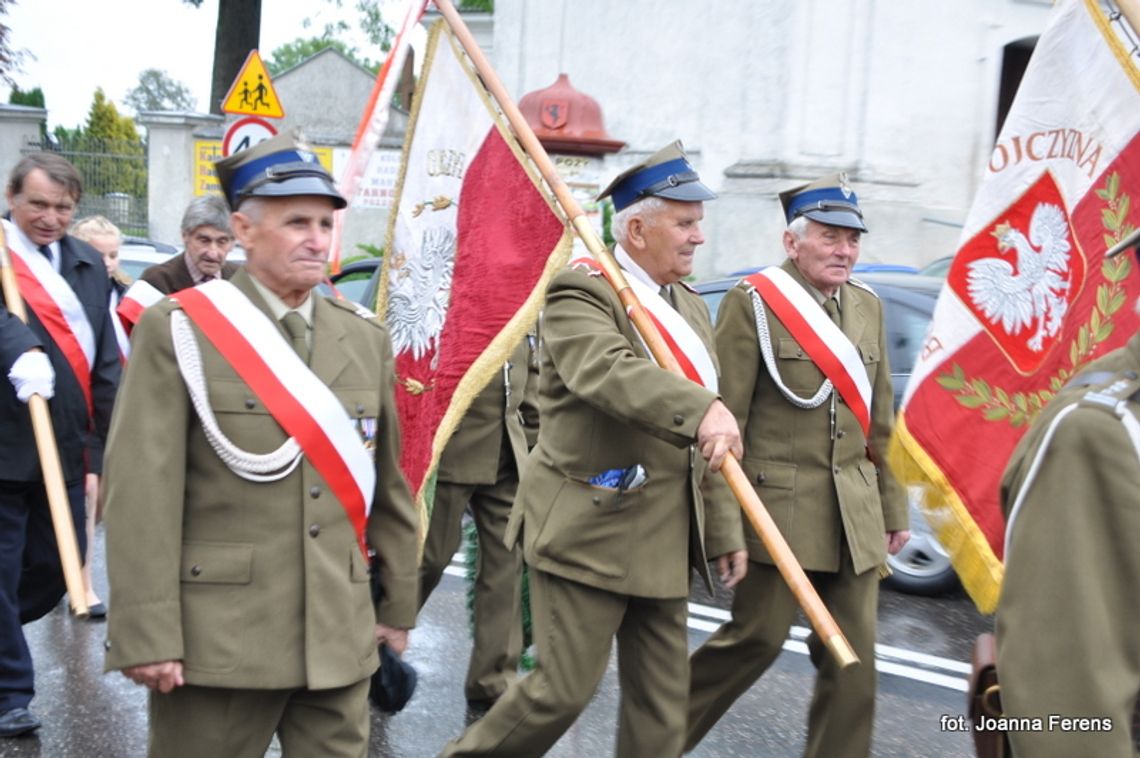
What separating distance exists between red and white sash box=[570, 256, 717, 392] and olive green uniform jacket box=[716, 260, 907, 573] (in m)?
0.43

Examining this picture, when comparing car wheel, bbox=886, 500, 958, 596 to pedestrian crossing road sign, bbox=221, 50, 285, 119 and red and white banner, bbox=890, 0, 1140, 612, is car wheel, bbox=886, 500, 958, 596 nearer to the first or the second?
red and white banner, bbox=890, 0, 1140, 612

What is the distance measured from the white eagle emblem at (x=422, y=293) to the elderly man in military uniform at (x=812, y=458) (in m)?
1.05

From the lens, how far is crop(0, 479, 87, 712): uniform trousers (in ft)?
15.5

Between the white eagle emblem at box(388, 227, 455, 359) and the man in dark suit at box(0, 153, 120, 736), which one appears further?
the white eagle emblem at box(388, 227, 455, 359)

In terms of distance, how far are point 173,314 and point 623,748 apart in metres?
1.80

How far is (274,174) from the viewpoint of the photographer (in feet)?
10.2

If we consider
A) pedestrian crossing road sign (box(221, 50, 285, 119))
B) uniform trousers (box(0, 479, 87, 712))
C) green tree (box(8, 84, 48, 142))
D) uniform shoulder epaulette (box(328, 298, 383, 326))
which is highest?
green tree (box(8, 84, 48, 142))

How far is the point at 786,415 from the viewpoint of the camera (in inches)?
171

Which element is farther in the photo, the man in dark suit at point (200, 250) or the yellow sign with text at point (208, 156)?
the yellow sign with text at point (208, 156)

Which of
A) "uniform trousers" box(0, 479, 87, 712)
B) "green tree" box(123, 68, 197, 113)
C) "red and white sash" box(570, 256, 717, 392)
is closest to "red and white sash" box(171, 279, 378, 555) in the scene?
"red and white sash" box(570, 256, 717, 392)

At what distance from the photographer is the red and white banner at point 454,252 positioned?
15.2ft

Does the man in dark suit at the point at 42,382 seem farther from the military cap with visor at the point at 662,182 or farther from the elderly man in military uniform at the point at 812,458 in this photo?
the elderly man in military uniform at the point at 812,458

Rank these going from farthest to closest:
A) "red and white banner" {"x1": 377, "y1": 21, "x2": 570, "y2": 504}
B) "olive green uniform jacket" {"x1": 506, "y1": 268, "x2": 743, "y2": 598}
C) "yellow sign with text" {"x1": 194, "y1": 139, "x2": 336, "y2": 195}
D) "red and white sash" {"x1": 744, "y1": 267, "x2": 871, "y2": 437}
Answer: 1. "yellow sign with text" {"x1": 194, "y1": 139, "x2": 336, "y2": 195}
2. "red and white banner" {"x1": 377, "y1": 21, "x2": 570, "y2": 504}
3. "red and white sash" {"x1": 744, "y1": 267, "x2": 871, "y2": 437}
4. "olive green uniform jacket" {"x1": 506, "y1": 268, "x2": 743, "y2": 598}

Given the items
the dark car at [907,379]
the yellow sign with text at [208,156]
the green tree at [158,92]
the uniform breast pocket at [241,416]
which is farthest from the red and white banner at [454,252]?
the green tree at [158,92]
